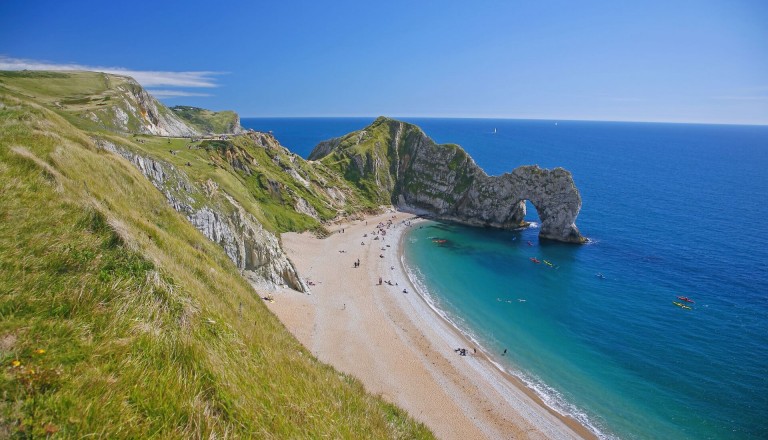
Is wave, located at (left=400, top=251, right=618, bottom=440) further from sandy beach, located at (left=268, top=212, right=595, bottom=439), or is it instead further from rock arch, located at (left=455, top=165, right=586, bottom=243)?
rock arch, located at (left=455, top=165, right=586, bottom=243)

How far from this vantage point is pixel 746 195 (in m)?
126

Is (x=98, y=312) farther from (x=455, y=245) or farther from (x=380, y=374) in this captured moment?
(x=455, y=245)

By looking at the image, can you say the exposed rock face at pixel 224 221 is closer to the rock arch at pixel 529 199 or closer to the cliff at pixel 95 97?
the cliff at pixel 95 97

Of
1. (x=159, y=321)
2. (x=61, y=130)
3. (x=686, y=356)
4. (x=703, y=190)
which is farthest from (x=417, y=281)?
(x=703, y=190)

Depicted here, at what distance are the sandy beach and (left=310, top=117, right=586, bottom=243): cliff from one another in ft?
152

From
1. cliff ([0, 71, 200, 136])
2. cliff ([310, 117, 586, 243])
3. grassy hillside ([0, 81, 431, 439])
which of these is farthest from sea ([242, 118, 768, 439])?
cliff ([0, 71, 200, 136])

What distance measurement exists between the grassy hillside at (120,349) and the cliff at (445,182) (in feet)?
297

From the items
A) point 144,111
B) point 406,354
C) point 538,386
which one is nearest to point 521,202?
point 538,386

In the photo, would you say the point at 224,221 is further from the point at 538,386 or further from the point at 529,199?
the point at 529,199

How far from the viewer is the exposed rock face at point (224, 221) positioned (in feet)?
140

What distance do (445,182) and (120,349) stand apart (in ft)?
363

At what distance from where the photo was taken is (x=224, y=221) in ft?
154

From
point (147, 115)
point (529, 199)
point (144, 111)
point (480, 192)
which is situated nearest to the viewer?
point (529, 199)

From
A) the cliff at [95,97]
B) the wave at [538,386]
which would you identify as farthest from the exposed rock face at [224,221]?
the cliff at [95,97]
